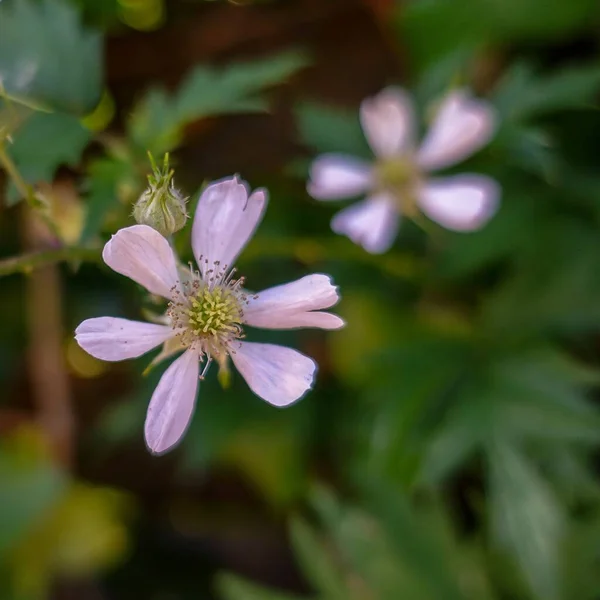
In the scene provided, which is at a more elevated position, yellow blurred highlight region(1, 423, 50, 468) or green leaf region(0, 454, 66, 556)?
yellow blurred highlight region(1, 423, 50, 468)

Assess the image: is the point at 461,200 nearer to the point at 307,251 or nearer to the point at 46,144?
the point at 307,251

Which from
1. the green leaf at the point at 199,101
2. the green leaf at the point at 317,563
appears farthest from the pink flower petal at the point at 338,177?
the green leaf at the point at 317,563

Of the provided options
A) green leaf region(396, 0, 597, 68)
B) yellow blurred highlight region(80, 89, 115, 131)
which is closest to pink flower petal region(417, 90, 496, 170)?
green leaf region(396, 0, 597, 68)

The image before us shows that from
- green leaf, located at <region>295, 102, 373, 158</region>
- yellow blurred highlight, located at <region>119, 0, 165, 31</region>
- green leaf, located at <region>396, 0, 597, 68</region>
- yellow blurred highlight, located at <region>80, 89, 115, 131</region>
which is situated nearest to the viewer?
yellow blurred highlight, located at <region>80, 89, 115, 131</region>

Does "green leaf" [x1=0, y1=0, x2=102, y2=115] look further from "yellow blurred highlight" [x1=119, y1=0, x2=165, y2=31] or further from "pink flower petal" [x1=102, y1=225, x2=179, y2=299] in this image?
"yellow blurred highlight" [x1=119, y1=0, x2=165, y2=31]

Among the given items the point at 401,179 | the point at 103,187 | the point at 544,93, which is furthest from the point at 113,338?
the point at 544,93

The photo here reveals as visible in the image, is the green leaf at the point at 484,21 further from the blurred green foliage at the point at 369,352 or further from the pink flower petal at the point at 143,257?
the pink flower petal at the point at 143,257

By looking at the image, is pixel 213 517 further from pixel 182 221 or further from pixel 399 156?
pixel 182 221
